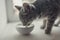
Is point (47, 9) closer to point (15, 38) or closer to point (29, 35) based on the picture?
point (29, 35)

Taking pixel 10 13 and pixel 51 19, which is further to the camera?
pixel 10 13

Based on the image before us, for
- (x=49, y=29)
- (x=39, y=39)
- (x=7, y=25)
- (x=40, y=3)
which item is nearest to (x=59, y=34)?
(x=49, y=29)

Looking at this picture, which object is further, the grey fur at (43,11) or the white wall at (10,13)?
the white wall at (10,13)

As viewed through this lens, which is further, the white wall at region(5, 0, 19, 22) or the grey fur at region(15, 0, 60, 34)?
the white wall at region(5, 0, 19, 22)

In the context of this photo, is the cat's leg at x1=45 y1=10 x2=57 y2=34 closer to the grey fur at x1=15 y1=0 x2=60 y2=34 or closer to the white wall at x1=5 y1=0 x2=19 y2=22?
the grey fur at x1=15 y1=0 x2=60 y2=34

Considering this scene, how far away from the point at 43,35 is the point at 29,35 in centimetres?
14

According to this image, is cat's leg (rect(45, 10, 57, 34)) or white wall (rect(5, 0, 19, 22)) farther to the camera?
white wall (rect(5, 0, 19, 22))

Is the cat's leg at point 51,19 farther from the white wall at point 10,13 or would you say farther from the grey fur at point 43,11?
the white wall at point 10,13

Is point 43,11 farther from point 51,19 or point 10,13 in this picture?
point 10,13

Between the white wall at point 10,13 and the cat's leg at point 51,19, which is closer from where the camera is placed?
the cat's leg at point 51,19

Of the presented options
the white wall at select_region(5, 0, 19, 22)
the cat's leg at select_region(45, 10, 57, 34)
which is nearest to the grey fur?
the cat's leg at select_region(45, 10, 57, 34)

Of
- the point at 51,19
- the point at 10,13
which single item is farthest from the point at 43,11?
the point at 10,13

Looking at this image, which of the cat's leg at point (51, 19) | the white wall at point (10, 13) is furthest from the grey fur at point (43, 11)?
the white wall at point (10, 13)

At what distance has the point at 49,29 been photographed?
4.89 feet
